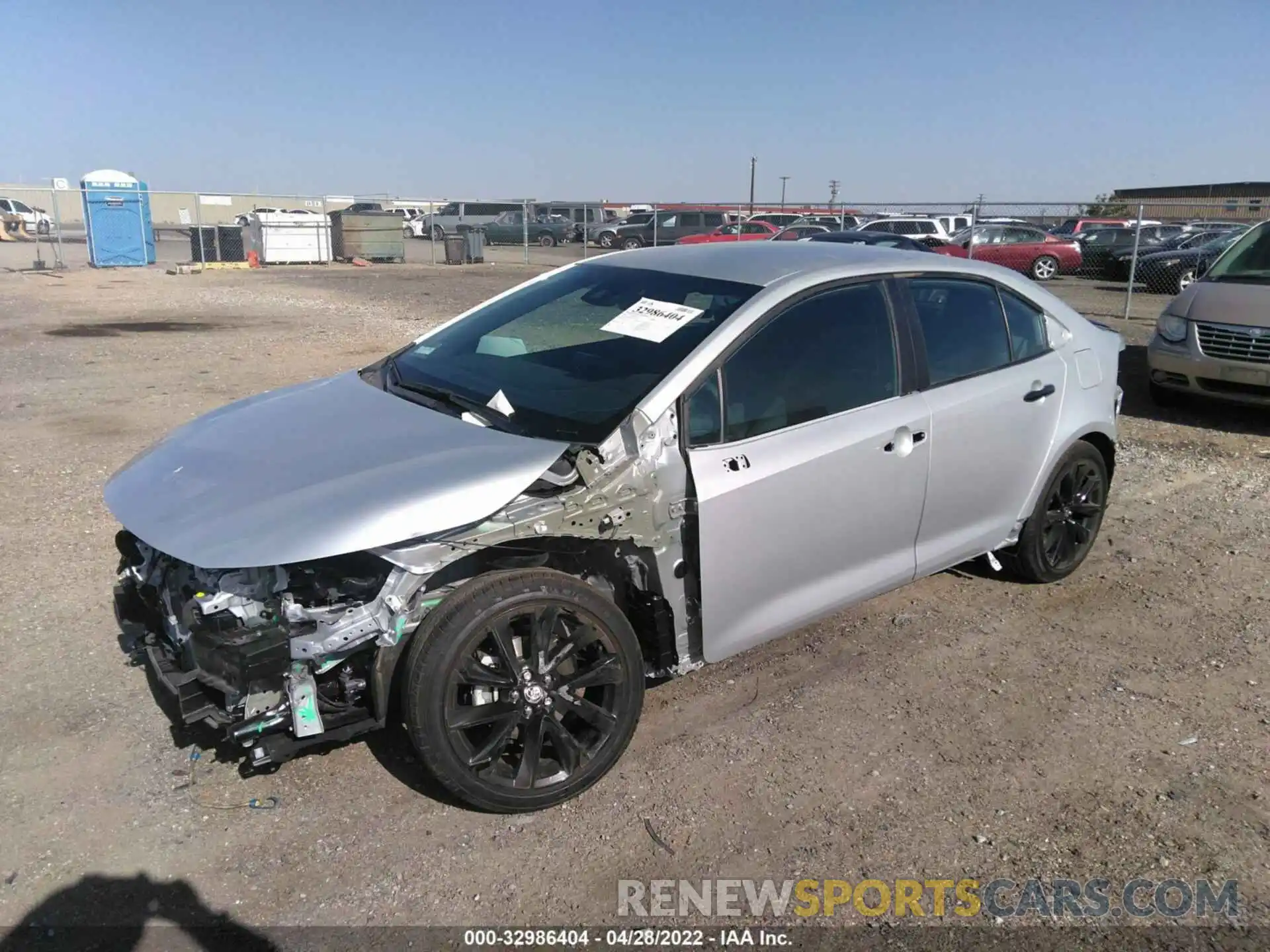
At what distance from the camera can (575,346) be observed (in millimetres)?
3916

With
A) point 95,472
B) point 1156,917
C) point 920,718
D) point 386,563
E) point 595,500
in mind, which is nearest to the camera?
point 1156,917

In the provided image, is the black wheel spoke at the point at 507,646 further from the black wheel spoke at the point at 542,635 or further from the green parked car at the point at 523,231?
the green parked car at the point at 523,231

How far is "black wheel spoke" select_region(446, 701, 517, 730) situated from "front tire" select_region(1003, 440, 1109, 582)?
2848 mm

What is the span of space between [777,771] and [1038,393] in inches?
88.0

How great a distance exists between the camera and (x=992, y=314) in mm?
4441

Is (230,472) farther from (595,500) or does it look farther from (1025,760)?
(1025,760)

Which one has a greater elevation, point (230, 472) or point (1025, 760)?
point (230, 472)

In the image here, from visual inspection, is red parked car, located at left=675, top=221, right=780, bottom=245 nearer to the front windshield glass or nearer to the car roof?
the front windshield glass

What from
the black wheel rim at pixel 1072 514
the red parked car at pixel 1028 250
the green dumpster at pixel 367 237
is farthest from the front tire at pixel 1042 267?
the black wheel rim at pixel 1072 514

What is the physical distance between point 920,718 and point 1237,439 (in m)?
5.81

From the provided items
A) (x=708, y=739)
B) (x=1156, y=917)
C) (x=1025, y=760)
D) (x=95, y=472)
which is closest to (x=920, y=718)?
(x=1025, y=760)

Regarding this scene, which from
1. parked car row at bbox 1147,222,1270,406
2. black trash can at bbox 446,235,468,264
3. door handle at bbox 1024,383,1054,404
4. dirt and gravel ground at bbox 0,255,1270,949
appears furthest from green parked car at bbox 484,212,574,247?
door handle at bbox 1024,383,1054,404

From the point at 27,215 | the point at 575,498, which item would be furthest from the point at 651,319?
the point at 27,215

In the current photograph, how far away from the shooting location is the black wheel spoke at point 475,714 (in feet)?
9.50
